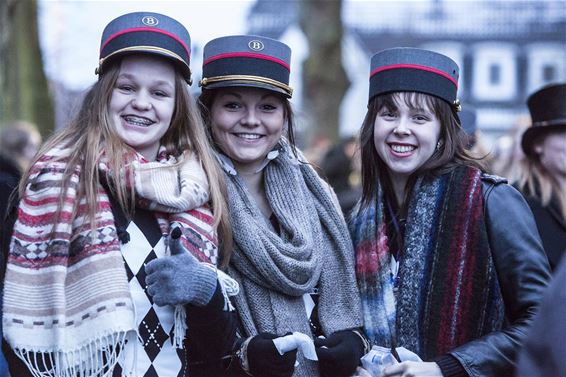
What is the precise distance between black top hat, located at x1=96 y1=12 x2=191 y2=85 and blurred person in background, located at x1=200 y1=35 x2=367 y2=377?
11.5 inches

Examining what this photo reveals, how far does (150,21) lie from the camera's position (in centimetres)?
346

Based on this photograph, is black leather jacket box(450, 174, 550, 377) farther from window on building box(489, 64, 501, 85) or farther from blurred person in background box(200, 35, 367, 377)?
window on building box(489, 64, 501, 85)

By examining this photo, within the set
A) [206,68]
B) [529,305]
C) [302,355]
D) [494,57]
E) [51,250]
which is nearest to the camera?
[51,250]

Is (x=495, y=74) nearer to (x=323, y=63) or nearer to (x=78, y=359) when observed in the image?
(x=323, y=63)

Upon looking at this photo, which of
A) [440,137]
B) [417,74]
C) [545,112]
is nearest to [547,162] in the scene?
[545,112]

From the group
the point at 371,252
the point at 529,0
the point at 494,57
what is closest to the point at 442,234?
the point at 371,252

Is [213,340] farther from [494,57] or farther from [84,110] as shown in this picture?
[494,57]

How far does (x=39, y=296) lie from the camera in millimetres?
3035

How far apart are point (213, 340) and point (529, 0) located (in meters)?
44.1

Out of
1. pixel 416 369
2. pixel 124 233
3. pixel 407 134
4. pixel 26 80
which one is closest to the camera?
pixel 124 233

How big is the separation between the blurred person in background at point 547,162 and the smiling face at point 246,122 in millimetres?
1754

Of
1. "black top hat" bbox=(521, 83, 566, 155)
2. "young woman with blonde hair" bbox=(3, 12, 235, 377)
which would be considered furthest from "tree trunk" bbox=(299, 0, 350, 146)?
"young woman with blonde hair" bbox=(3, 12, 235, 377)

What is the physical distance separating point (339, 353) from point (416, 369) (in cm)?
32

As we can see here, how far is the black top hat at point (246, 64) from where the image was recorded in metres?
3.69
